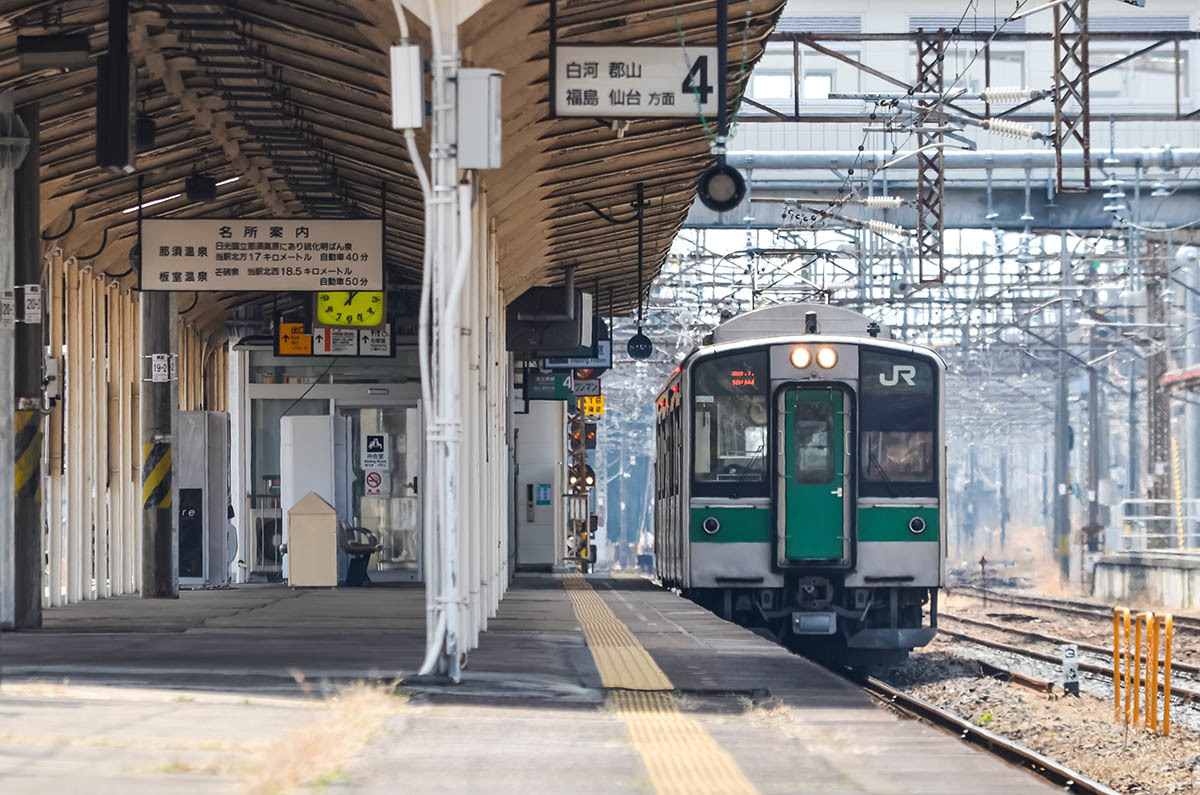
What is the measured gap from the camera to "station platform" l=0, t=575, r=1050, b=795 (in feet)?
19.1

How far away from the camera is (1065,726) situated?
38.5 ft

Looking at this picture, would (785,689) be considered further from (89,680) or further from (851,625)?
(851,625)

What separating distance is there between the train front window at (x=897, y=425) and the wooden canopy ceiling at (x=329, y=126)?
224 centimetres

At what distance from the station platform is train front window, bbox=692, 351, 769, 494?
2.20m

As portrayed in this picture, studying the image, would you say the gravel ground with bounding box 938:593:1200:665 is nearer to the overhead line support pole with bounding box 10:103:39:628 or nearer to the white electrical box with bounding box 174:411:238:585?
the white electrical box with bounding box 174:411:238:585

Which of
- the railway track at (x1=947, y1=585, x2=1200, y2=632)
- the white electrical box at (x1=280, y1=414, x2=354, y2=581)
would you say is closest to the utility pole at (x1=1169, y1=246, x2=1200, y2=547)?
the railway track at (x1=947, y1=585, x2=1200, y2=632)

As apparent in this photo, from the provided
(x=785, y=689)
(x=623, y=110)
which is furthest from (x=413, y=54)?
(x=785, y=689)

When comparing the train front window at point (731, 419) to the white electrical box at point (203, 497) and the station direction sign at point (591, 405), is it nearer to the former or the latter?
the white electrical box at point (203, 497)

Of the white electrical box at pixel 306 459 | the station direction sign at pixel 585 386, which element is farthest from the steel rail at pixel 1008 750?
the station direction sign at pixel 585 386

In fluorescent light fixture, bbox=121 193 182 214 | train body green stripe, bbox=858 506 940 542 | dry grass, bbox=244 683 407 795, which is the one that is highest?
fluorescent light fixture, bbox=121 193 182 214

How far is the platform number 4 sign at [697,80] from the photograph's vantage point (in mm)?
9148

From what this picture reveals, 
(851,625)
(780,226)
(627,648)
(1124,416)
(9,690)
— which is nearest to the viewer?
(9,690)

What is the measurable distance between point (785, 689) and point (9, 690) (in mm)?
3906

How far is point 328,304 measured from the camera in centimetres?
1689
